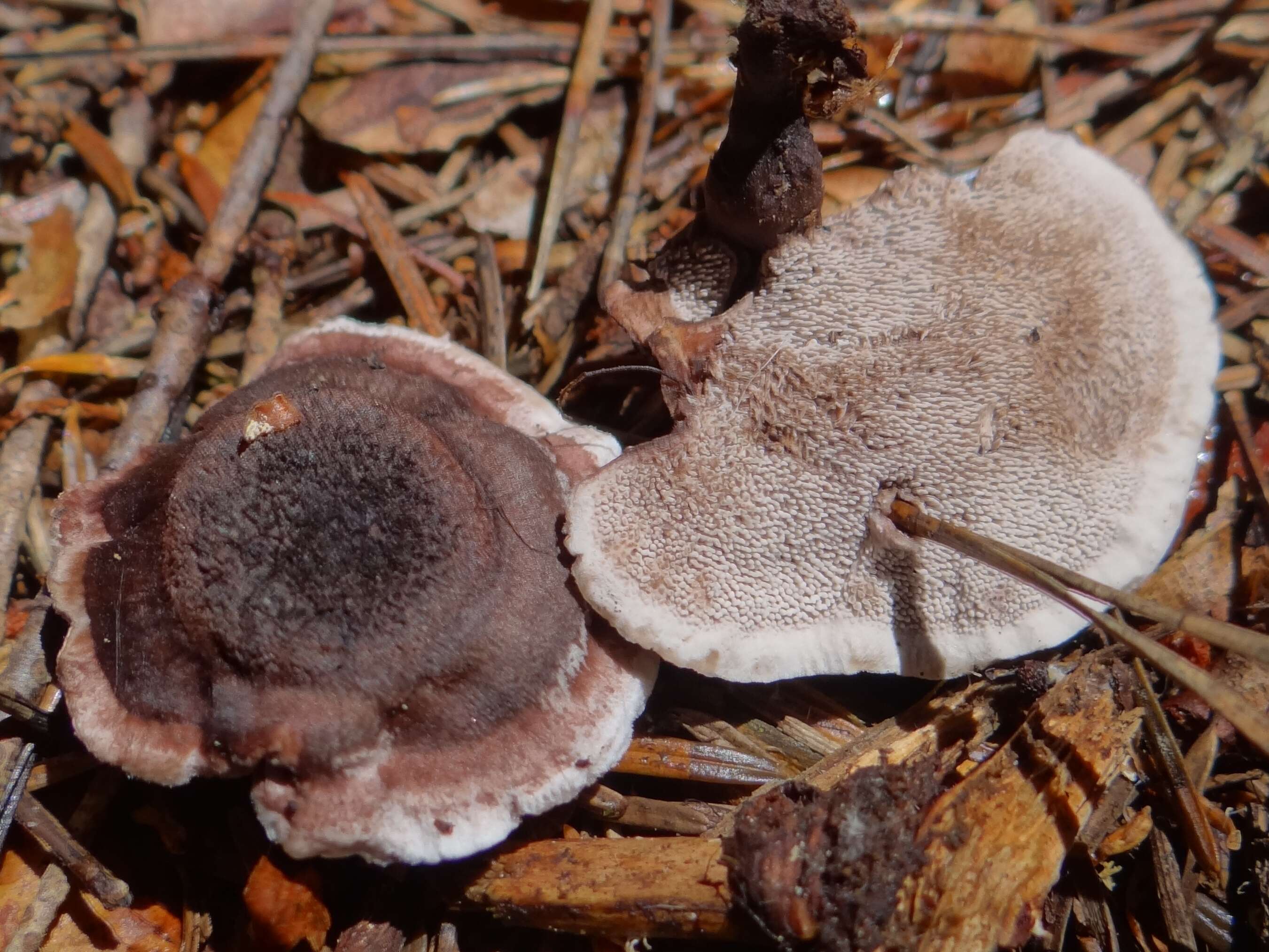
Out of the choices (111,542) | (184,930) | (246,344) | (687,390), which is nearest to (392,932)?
(184,930)

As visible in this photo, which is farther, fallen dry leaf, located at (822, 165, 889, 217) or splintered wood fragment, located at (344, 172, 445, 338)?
fallen dry leaf, located at (822, 165, 889, 217)

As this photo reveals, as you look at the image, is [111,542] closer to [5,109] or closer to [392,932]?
[392,932]

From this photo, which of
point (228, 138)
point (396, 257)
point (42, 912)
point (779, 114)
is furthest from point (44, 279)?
point (779, 114)

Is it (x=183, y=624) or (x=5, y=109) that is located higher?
(x=5, y=109)

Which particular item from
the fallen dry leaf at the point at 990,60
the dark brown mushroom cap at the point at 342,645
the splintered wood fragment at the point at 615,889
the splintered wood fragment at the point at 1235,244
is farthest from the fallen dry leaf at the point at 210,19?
the splintered wood fragment at the point at 1235,244

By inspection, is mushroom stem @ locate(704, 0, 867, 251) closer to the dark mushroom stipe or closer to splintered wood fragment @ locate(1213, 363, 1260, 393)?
the dark mushroom stipe

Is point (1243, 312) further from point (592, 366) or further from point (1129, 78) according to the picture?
point (592, 366)

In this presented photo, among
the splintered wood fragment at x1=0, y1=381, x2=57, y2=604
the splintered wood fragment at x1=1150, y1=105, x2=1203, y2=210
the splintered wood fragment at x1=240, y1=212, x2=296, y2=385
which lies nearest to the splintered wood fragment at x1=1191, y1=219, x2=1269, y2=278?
the splintered wood fragment at x1=1150, y1=105, x2=1203, y2=210
